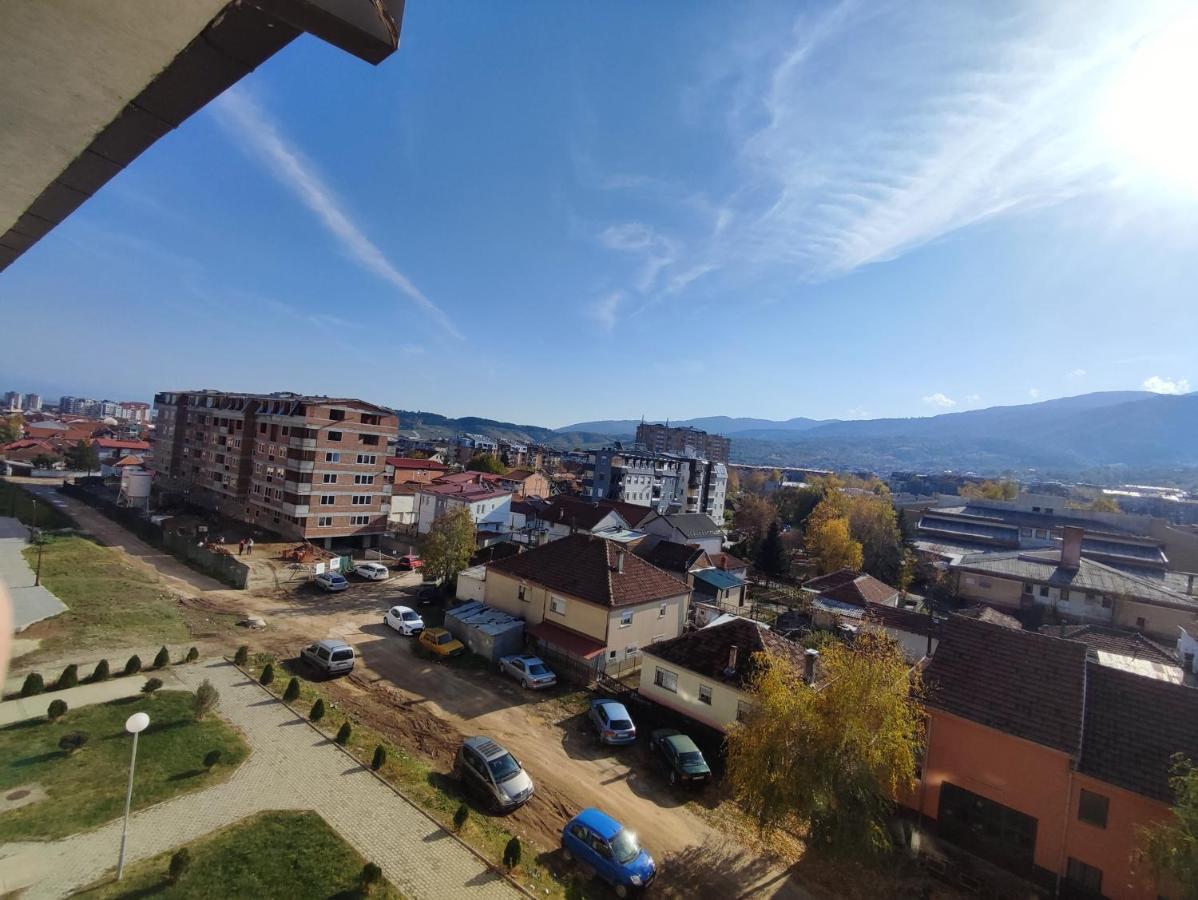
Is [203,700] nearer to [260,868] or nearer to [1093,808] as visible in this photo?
[260,868]

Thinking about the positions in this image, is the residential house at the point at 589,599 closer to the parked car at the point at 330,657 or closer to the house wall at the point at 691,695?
the house wall at the point at 691,695

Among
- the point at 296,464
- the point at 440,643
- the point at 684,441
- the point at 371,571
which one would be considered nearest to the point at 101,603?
the point at 371,571

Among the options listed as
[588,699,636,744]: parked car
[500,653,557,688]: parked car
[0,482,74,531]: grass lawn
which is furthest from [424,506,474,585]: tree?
[0,482,74,531]: grass lawn

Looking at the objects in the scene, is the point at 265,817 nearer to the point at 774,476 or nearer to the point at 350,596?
the point at 350,596

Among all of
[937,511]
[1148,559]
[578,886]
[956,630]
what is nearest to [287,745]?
[578,886]

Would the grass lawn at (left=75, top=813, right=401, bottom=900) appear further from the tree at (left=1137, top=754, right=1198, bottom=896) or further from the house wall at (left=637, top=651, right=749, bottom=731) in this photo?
the tree at (left=1137, top=754, right=1198, bottom=896)

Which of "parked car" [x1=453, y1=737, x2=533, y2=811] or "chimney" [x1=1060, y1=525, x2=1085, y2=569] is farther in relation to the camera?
"chimney" [x1=1060, y1=525, x2=1085, y2=569]
